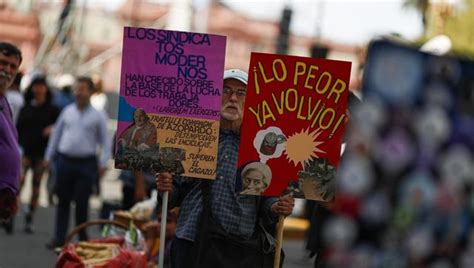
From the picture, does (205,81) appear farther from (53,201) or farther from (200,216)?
(53,201)

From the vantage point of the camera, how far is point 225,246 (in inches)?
274

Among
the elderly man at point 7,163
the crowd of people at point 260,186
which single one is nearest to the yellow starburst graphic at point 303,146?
the crowd of people at point 260,186

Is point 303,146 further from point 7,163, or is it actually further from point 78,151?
point 78,151

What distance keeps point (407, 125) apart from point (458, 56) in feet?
0.85

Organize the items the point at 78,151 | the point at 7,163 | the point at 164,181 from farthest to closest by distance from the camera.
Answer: the point at 78,151, the point at 7,163, the point at 164,181

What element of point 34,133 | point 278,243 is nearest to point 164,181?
point 278,243

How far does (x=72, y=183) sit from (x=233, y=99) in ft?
20.0

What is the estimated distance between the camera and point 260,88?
6711 mm

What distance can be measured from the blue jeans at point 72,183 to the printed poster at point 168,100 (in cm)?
583

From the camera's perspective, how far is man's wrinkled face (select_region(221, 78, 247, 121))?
7.18 meters

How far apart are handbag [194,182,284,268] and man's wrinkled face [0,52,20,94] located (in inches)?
56.4

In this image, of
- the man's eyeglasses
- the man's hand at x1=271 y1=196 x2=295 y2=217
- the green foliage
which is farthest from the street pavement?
the green foliage

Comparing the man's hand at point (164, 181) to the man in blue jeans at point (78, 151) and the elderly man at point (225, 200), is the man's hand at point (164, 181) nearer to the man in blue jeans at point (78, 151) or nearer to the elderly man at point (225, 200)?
the elderly man at point (225, 200)

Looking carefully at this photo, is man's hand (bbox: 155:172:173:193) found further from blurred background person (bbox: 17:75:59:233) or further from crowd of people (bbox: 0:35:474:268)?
blurred background person (bbox: 17:75:59:233)
